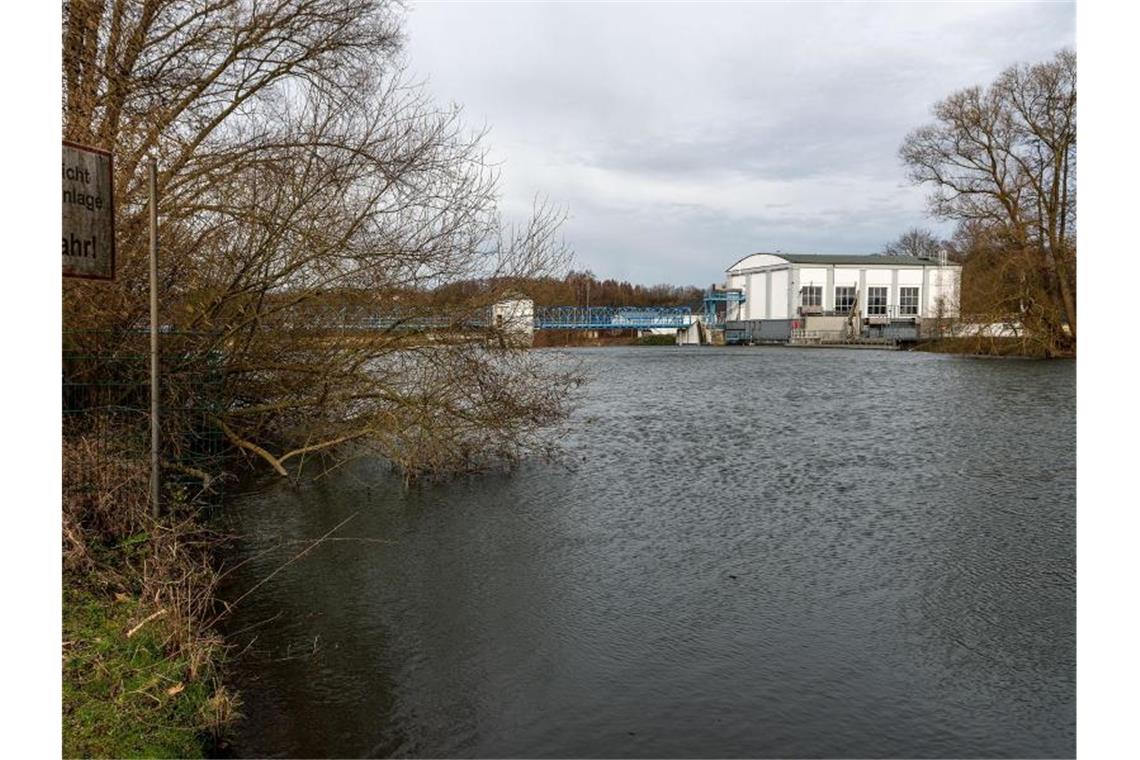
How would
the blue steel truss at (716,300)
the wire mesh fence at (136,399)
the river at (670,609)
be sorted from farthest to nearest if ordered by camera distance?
the blue steel truss at (716,300)
the wire mesh fence at (136,399)
the river at (670,609)

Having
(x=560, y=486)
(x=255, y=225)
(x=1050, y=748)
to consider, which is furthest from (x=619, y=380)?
(x=1050, y=748)

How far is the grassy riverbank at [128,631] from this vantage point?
14.1ft

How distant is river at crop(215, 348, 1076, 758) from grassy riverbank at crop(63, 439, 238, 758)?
371 millimetres

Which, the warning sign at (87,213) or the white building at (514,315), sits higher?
the warning sign at (87,213)

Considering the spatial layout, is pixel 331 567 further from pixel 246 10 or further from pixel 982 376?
pixel 982 376

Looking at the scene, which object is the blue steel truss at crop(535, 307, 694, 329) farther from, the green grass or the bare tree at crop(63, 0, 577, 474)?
the green grass

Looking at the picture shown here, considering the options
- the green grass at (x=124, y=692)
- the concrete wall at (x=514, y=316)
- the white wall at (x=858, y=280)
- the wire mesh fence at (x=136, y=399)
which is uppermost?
the white wall at (x=858, y=280)

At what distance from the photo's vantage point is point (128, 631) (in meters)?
5.13

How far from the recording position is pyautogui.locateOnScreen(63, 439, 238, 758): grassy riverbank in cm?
431

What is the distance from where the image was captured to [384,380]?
11.5 m

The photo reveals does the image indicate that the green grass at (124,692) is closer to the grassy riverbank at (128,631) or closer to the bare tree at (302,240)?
the grassy riverbank at (128,631)

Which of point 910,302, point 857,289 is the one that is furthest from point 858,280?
point 910,302

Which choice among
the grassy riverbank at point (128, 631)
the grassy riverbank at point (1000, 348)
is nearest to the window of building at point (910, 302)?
the grassy riverbank at point (1000, 348)

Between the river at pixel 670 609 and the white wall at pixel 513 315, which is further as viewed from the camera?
the white wall at pixel 513 315
